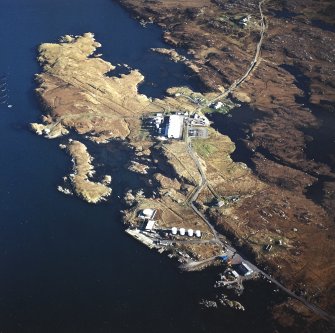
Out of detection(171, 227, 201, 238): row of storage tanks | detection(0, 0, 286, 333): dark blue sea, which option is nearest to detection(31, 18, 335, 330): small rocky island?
detection(171, 227, 201, 238): row of storage tanks

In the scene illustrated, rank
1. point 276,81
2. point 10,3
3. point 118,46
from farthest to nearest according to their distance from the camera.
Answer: point 10,3 → point 118,46 → point 276,81

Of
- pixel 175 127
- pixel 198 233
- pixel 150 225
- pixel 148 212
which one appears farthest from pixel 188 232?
pixel 175 127

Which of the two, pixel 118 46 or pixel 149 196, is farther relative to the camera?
pixel 118 46

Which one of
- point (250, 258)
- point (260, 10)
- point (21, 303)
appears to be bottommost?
point (21, 303)

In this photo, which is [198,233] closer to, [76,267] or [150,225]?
[150,225]

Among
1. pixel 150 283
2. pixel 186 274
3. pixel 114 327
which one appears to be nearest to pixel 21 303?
pixel 114 327

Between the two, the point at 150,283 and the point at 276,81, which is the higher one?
the point at 276,81

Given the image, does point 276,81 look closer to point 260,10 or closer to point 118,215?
point 260,10

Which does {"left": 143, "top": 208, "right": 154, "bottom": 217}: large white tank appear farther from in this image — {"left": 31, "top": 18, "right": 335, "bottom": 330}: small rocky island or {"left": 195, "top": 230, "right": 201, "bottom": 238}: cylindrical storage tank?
{"left": 195, "top": 230, "right": 201, "bottom": 238}: cylindrical storage tank
